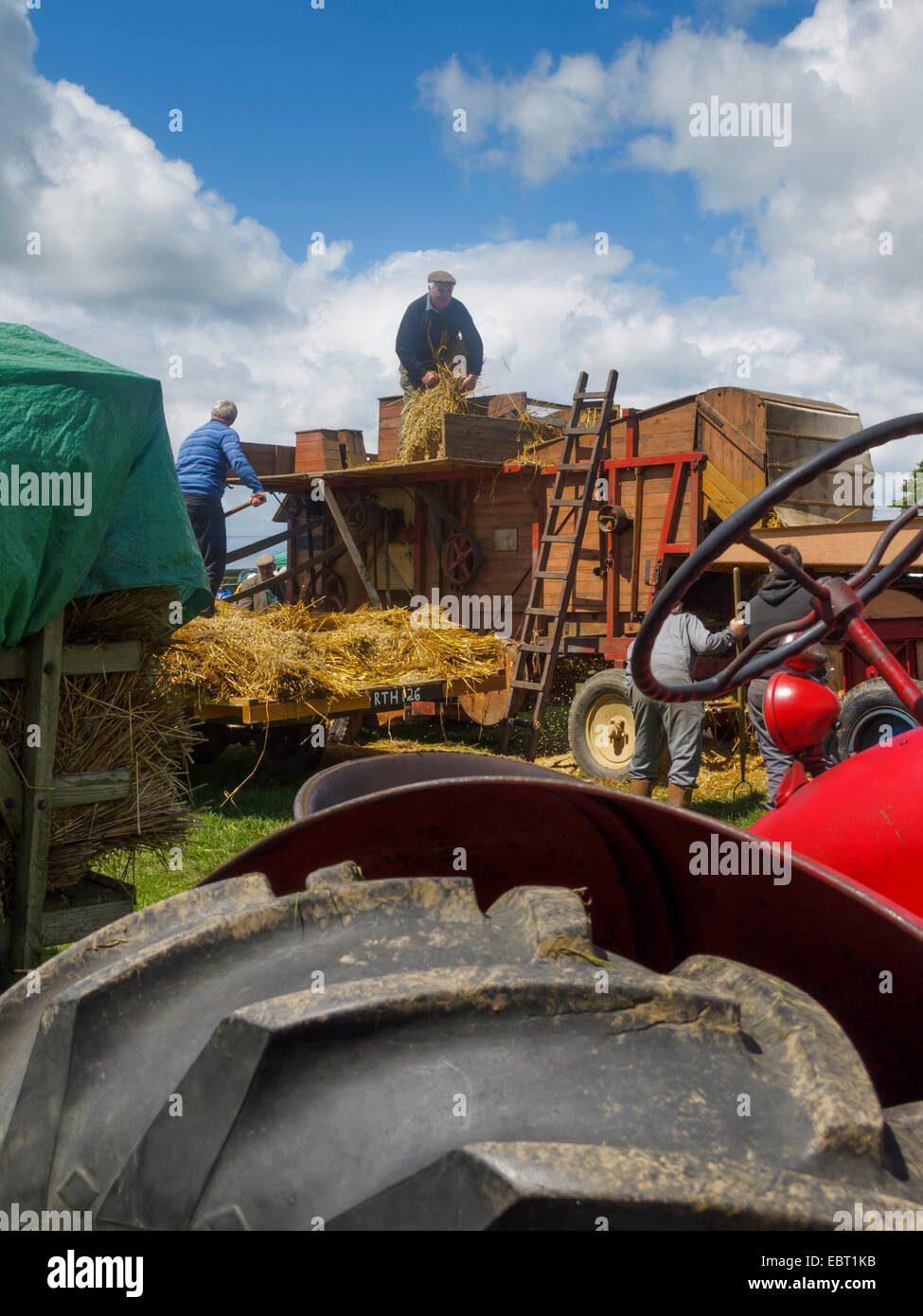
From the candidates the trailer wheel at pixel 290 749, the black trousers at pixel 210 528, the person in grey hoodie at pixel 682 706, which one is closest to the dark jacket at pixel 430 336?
the black trousers at pixel 210 528

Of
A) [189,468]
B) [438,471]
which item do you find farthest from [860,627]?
[438,471]

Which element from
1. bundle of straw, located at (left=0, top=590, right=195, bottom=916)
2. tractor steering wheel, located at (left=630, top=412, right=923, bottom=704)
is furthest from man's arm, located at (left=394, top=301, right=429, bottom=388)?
tractor steering wheel, located at (left=630, top=412, right=923, bottom=704)

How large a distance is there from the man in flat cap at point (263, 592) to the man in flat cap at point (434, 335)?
259 centimetres

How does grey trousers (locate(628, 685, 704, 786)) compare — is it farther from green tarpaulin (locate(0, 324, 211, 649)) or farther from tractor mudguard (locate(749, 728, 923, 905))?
tractor mudguard (locate(749, 728, 923, 905))

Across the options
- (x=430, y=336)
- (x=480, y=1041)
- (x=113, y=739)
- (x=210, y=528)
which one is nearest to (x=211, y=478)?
(x=210, y=528)

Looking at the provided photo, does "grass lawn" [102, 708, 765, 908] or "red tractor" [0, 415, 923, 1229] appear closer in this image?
"red tractor" [0, 415, 923, 1229]

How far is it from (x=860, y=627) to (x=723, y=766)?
6727mm

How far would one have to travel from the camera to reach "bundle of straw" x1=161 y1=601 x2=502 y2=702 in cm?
664

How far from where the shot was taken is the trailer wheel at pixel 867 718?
6719mm

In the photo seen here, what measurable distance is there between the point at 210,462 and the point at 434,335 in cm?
344

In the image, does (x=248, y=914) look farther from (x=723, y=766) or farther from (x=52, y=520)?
(x=723, y=766)

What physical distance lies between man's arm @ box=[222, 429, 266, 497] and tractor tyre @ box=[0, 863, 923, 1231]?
6.62 metres

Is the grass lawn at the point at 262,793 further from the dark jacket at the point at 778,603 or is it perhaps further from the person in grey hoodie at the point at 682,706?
the dark jacket at the point at 778,603

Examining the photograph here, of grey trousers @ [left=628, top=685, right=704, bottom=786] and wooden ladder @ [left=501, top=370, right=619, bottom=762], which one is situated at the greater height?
wooden ladder @ [left=501, top=370, right=619, bottom=762]
